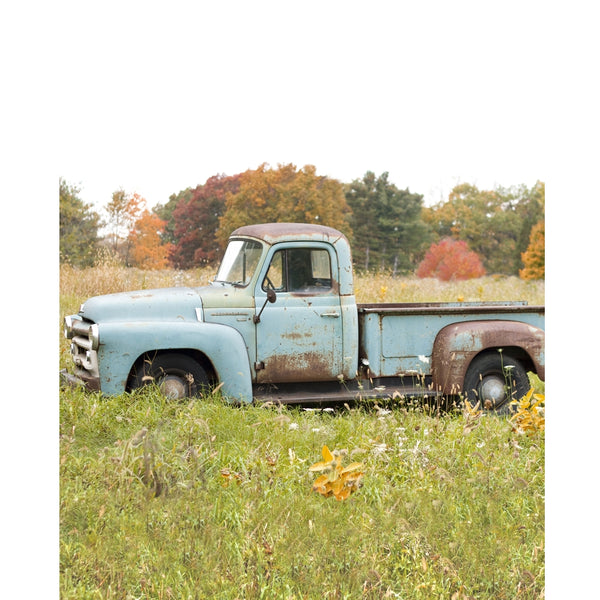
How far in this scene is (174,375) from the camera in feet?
15.1

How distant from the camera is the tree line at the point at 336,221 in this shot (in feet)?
13.5

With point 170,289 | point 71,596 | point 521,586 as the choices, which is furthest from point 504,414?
point 71,596

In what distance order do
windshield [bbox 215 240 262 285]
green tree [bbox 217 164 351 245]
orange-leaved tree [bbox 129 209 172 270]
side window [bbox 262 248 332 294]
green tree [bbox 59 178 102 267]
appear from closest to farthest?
green tree [bbox 59 178 102 267] < orange-leaved tree [bbox 129 209 172 270] < green tree [bbox 217 164 351 245] < windshield [bbox 215 240 262 285] < side window [bbox 262 248 332 294]

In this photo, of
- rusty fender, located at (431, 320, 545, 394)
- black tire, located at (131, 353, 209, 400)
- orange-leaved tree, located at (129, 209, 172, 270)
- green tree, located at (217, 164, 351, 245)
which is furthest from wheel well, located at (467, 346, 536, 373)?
orange-leaved tree, located at (129, 209, 172, 270)

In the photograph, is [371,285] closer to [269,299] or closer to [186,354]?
[269,299]

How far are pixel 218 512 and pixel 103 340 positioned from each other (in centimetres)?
157

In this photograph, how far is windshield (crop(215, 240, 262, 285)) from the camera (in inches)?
197

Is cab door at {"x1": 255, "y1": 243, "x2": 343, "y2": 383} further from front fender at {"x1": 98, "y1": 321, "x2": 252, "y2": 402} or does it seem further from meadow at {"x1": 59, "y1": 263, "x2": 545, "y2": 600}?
meadow at {"x1": 59, "y1": 263, "x2": 545, "y2": 600}

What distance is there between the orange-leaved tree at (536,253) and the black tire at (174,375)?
7.42ft

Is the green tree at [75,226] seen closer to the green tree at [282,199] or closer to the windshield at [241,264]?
the green tree at [282,199]

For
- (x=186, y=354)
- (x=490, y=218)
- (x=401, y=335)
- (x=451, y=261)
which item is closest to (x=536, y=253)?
(x=490, y=218)

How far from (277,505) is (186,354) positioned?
1.53m

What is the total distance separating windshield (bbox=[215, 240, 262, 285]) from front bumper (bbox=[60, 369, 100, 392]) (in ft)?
3.58

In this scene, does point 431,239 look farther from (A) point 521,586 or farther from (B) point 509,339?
(A) point 521,586
